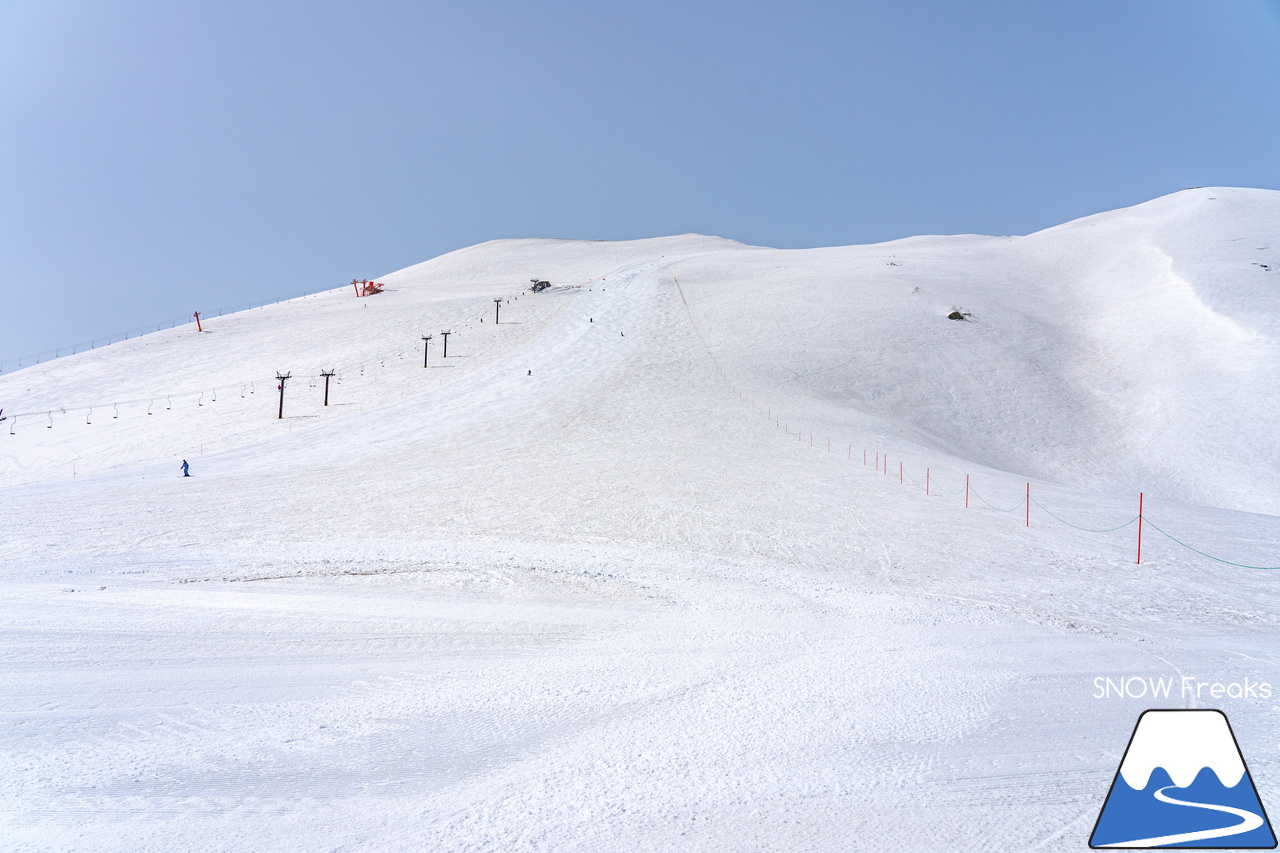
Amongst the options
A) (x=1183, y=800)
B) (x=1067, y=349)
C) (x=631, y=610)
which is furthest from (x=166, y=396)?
(x=1067, y=349)

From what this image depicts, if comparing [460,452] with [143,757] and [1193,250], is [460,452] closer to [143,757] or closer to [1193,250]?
[143,757]

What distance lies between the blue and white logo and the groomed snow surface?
27 cm

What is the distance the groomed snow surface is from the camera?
17.8 ft

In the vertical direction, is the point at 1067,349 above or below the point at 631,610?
above

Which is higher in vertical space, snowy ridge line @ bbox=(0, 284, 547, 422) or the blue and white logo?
snowy ridge line @ bbox=(0, 284, 547, 422)

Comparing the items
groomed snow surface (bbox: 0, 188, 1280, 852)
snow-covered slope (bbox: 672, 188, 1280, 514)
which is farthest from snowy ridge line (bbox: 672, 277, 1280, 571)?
snow-covered slope (bbox: 672, 188, 1280, 514)

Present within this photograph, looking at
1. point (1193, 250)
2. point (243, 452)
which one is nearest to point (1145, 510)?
point (243, 452)

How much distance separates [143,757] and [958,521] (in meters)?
16.5

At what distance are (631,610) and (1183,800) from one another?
6.75 meters

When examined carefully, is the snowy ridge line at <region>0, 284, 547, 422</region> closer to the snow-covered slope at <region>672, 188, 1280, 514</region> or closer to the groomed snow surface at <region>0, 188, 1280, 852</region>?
the groomed snow surface at <region>0, 188, 1280, 852</region>

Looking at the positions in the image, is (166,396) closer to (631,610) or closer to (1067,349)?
(631,610)

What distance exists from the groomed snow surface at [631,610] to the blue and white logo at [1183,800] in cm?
27

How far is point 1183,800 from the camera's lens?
505 centimetres

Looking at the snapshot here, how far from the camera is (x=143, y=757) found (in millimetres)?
Result: 5969
